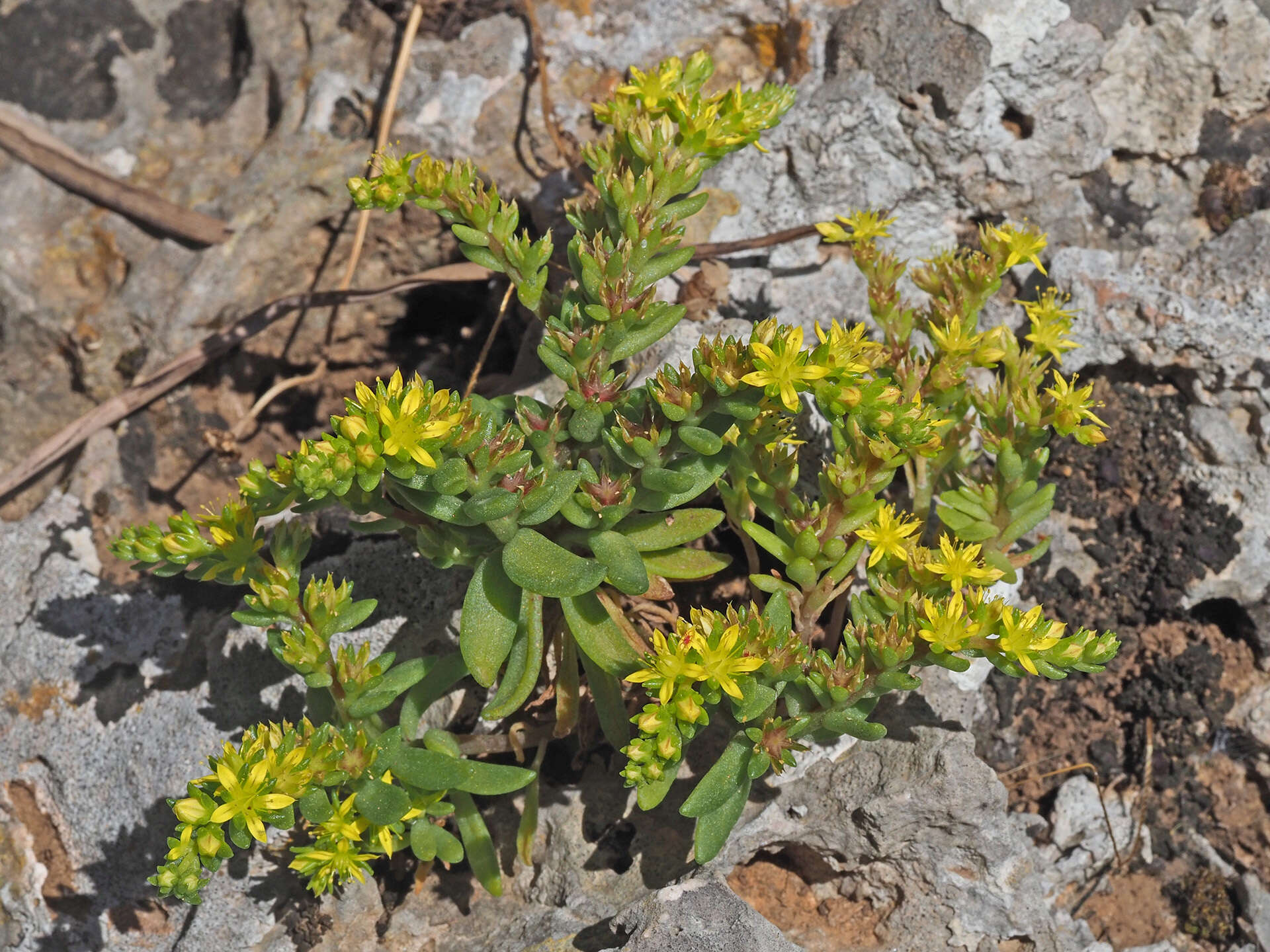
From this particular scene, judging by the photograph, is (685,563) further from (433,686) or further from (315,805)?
(315,805)

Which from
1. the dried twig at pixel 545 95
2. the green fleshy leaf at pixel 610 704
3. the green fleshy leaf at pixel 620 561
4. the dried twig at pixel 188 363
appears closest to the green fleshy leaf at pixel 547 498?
the green fleshy leaf at pixel 620 561

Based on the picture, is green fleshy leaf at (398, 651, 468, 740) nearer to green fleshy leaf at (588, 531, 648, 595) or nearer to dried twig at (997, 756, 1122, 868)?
green fleshy leaf at (588, 531, 648, 595)

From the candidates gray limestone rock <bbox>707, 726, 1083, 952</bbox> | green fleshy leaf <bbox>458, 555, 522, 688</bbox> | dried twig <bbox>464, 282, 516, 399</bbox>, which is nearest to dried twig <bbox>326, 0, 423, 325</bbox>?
dried twig <bbox>464, 282, 516, 399</bbox>

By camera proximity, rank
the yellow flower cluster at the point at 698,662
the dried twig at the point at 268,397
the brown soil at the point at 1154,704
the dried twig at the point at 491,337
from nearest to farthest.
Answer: the yellow flower cluster at the point at 698,662, the brown soil at the point at 1154,704, the dried twig at the point at 491,337, the dried twig at the point at 268,397

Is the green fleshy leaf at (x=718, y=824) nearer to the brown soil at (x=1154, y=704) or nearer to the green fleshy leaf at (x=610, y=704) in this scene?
the green fleshy leaf at (x=610, y=704)

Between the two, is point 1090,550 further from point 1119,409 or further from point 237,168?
point 237,168
